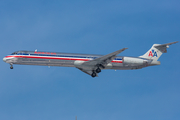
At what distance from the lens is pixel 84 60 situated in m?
42.4

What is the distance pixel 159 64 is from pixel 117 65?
7.55 metres

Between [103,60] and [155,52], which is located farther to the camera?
[155,52]

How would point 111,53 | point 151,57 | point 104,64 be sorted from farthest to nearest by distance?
point 151,57
point 104,64
point 111,53

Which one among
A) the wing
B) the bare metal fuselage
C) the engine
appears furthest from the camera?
the engine

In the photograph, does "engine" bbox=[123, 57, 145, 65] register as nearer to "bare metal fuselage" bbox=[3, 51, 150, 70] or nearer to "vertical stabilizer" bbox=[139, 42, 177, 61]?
"vertical stabilizer" bbox=[139, 42, 177, 61]

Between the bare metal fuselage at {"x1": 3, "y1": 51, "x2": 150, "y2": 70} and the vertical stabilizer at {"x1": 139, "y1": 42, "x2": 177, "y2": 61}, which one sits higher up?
the vertical stabilizer at {"x1": 139, "y1": 42, "x2": 177, "y2": 61}

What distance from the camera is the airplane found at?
4072 cm

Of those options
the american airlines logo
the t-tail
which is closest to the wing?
the t-tail

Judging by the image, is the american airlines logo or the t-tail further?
the american airlines logo

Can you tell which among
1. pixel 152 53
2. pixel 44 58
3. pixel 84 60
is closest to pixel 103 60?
pixel 84 60

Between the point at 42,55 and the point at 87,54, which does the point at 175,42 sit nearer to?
the point at 87,54

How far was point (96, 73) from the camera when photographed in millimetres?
44844

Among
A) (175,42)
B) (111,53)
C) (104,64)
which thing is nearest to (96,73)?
(104,64)

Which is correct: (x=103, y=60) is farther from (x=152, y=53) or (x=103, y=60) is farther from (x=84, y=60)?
(x=152, y=53)
